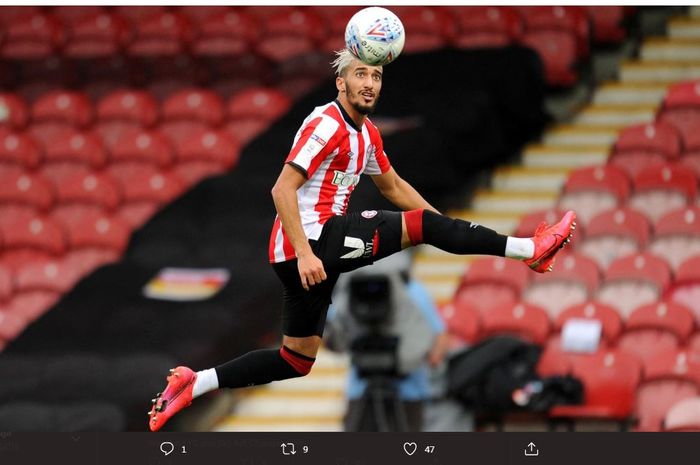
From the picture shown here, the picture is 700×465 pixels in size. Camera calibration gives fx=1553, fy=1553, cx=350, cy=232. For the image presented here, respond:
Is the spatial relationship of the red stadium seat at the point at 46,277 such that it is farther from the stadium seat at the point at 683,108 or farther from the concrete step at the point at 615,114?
the stadium seat at the point at 683,108

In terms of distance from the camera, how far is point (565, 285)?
403 inches

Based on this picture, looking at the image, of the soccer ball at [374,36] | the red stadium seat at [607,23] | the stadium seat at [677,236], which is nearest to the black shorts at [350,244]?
the soccer ball at [374,36]

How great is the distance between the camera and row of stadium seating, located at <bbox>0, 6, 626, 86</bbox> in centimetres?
1238

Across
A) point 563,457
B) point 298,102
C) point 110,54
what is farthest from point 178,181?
point 563,457

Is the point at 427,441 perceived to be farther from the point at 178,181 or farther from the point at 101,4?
the point at 101,4

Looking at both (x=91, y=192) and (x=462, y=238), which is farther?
(x=91, y=192)

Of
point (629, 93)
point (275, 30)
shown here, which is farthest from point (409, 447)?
point (275, 30)

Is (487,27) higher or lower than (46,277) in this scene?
higher

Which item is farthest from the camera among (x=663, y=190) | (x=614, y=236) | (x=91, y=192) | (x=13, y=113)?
(x=13, y=113)

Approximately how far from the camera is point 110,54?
44.7 ft

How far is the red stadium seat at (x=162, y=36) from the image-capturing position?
44.3ft

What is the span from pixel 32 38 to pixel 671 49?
5.61m

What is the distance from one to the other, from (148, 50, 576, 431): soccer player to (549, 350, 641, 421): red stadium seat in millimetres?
2885

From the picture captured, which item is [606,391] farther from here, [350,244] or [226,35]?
[226,35]
